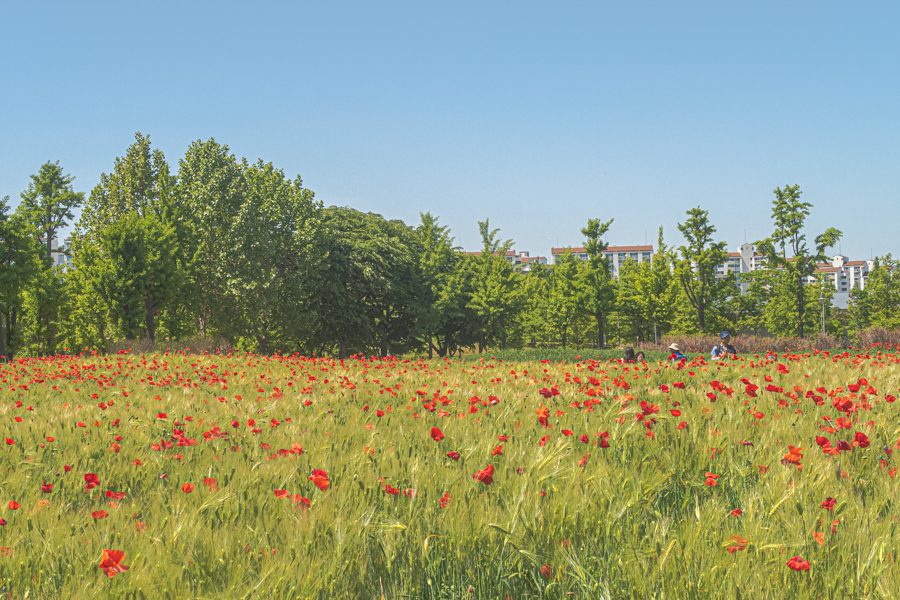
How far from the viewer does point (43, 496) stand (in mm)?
3252

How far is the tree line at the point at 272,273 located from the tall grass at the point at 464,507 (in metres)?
26.4

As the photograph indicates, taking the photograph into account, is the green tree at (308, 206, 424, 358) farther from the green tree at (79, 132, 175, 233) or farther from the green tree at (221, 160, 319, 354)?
the green tree at (79, 132, 175, 233)

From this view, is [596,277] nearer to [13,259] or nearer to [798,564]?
[13,259]

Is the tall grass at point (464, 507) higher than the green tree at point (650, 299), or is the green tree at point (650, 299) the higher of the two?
the green tree at point (650, 299)

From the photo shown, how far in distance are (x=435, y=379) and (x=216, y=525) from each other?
638 centimetres

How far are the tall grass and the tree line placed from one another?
2635cm

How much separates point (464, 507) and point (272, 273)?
99.6 ft

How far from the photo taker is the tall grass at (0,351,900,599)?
7.13ft

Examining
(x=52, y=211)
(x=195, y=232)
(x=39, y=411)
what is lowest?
(x=39, y=411)

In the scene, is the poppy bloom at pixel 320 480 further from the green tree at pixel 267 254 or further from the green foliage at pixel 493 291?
the green foliage at pixel 493 291

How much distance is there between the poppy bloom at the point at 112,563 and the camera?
1986 mm

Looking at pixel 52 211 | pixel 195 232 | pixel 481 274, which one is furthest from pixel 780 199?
pixel 52 211

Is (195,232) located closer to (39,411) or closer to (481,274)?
(481,274)

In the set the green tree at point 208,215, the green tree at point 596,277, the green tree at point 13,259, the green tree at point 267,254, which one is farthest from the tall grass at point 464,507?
the green tree at point 596,277
